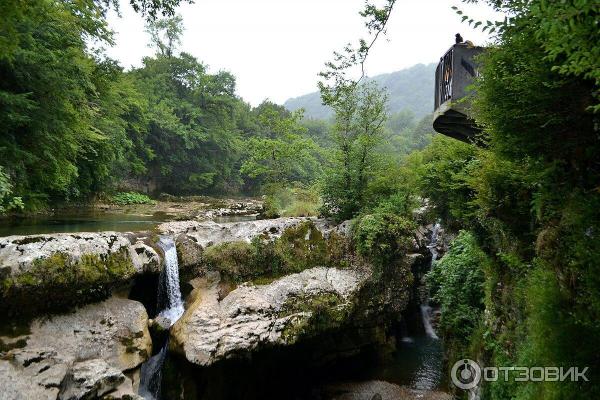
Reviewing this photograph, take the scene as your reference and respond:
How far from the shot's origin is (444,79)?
30.4 feet

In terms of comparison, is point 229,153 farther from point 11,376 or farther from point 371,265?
point 11,376

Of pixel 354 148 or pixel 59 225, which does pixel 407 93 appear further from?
pixel 59 225

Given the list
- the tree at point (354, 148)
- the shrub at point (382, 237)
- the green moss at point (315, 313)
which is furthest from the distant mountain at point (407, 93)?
the green moss at point (315, 313)

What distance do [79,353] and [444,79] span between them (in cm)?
1073

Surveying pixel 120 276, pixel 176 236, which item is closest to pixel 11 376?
pixel 120 276

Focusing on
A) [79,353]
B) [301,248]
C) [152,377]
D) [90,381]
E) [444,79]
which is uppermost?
[444,79]

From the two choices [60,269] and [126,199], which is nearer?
[60,269]

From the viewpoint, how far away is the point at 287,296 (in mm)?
8695

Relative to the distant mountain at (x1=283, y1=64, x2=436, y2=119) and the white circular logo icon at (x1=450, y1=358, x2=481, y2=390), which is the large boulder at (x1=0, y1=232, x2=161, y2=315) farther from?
the distant mountain at (x1=283, y1=64, x2=436, y2=119)

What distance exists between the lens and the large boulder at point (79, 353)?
227 inches

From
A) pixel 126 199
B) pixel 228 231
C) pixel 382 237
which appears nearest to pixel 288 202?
pixel 228 231

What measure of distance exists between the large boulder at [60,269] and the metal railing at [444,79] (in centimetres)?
922

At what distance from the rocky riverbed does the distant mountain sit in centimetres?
12784

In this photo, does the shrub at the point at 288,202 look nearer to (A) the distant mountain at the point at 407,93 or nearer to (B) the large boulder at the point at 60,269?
(B) the large boulder at the point at 60,269
